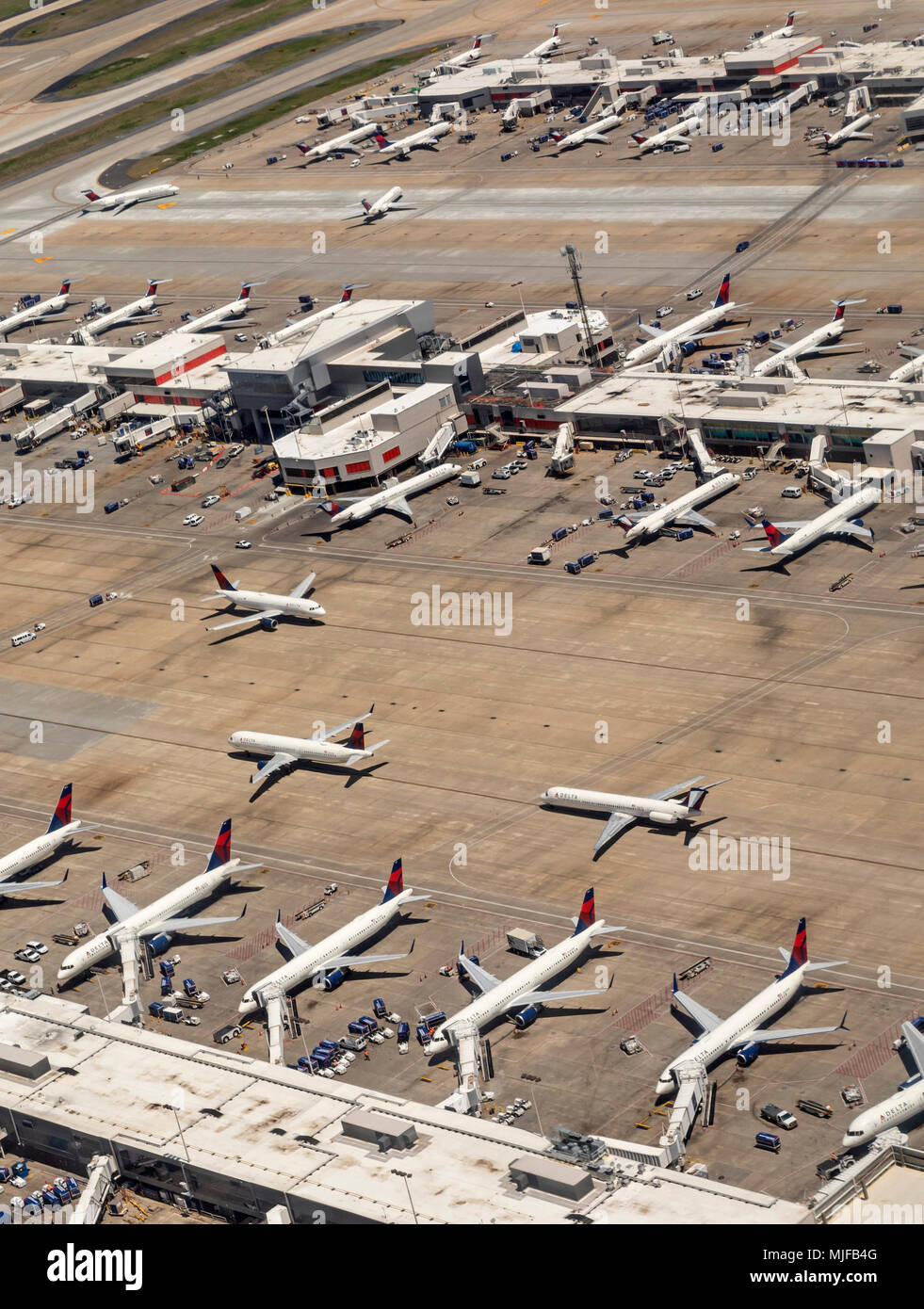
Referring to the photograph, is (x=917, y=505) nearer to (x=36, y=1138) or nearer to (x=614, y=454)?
(x=614, y=454)

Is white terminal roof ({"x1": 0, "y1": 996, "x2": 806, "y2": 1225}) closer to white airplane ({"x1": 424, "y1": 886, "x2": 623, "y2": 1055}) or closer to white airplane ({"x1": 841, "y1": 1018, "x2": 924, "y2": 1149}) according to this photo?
white airplane ({"x1": 424, "y1": 886, "x2": 623, "y2": 1055})

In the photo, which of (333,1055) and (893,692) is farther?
(893,692)

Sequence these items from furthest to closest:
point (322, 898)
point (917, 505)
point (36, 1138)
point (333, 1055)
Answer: point (917, 505), point (322, 898), point (333, 1055), point (36, 1138)

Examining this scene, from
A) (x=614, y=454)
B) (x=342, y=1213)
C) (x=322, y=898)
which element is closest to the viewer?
(x=342, y=1213)

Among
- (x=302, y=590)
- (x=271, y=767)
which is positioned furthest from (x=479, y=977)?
(x=302, y=590)

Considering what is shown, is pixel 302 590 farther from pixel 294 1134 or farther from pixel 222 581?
pixel 294 1134

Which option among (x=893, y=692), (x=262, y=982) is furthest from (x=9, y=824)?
(x=893, y=692)
